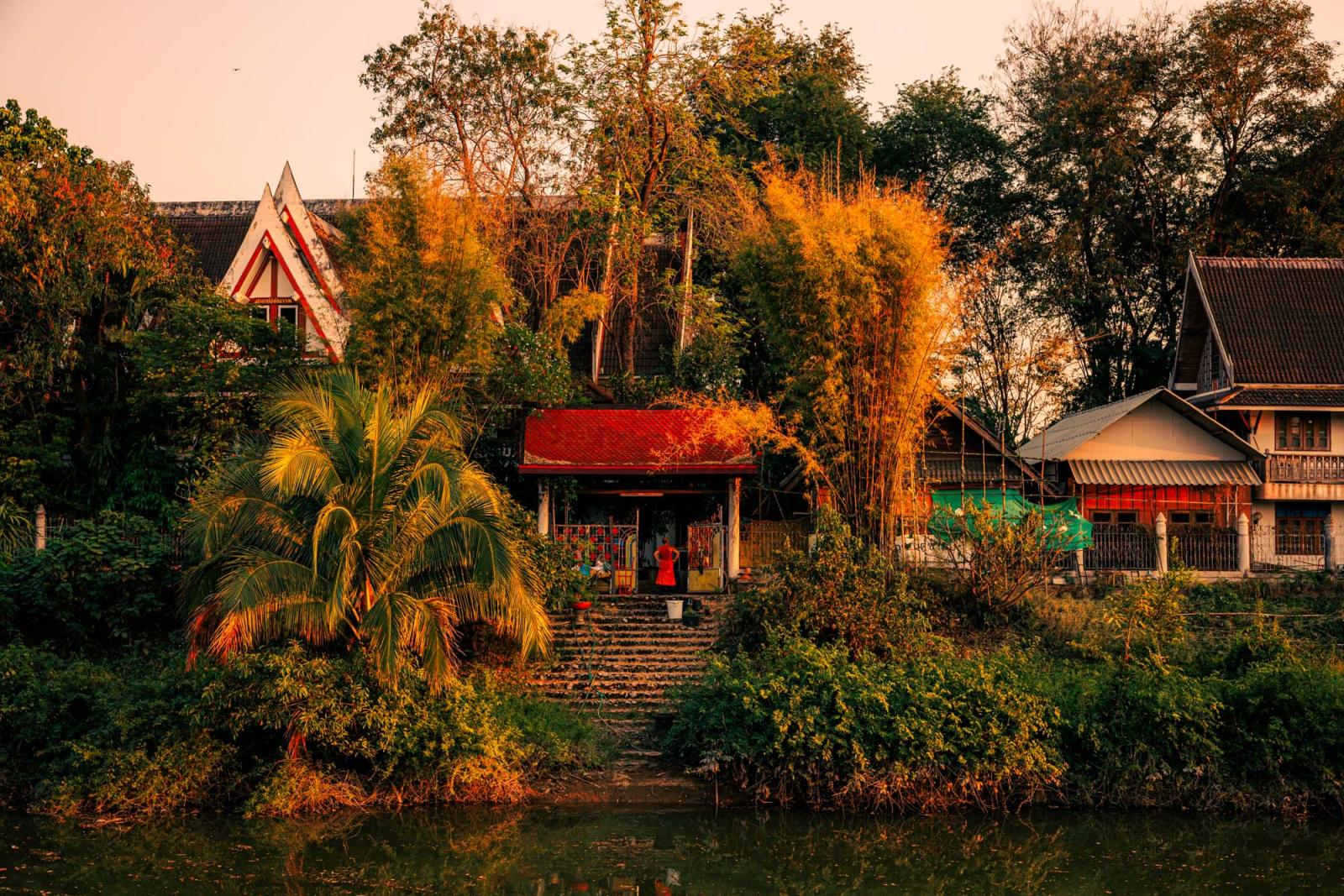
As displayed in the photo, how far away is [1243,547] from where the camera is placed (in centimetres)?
1980

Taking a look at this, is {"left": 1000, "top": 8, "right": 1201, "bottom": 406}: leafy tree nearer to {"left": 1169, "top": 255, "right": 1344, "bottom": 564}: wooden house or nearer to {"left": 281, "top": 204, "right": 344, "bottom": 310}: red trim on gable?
{"left": 1169, "top": 255, "right": 1344, "bottom": 564}: wooden house

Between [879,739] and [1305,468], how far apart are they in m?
14.6

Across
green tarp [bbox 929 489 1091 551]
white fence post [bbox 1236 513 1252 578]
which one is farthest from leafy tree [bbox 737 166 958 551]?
white fence post [bbox 1236 513 1252 578]

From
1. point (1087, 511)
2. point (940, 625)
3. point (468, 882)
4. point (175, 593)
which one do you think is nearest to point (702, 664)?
point (940, 625)

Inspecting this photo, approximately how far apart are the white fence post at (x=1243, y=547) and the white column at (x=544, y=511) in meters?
10.6

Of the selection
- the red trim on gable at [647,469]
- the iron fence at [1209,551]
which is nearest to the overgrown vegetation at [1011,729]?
the red trim on gable at [647,469]

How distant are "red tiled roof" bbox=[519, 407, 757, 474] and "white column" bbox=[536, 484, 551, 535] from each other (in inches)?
20.8

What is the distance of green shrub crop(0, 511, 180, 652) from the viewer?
16312mm

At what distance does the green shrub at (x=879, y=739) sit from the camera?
44.0ft

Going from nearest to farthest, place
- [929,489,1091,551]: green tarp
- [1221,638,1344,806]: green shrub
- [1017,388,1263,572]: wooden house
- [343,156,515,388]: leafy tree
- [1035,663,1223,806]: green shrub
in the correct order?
[1221,638,1344,806]: green shrub
[1035,663,1223,806]: green shrub
[929,489,1091,551]: green tarp
[343,156,515,388]: leafy tree
[1017,388,1263,572]: wooden house

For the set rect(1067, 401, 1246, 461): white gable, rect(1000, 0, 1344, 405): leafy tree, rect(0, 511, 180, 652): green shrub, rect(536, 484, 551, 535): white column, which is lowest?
rect(0, 511, 180, 652): green shrub

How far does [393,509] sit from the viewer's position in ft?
45.2

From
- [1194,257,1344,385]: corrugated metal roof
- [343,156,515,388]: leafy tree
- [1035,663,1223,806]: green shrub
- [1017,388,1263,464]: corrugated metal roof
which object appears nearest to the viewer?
[1035,663,1223,806]: green shrub

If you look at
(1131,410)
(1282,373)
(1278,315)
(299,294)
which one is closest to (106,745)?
(299,294)
